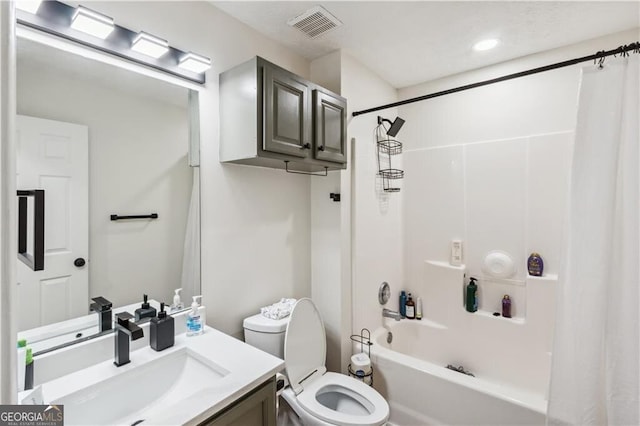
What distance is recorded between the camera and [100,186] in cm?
124

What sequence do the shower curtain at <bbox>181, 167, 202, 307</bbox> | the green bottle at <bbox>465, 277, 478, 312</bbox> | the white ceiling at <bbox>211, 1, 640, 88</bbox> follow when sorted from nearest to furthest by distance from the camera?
the shower curtain at <bbox>181, 167, 202, 307</bbox> → the white ceiling at <bbox>211, 1, 640, 88</bbox> → the green bottle at <bbox>465, 277, 478, 312</bbox>

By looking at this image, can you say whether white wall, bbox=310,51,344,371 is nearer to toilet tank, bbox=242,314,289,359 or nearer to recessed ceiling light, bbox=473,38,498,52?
toilet tank, bbox=242,314,289,359

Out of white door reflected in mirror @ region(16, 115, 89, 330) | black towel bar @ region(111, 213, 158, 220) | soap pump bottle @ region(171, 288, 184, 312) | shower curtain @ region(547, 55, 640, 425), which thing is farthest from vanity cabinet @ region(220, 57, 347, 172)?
shower curtain @ region(547, 55, 640, 425)

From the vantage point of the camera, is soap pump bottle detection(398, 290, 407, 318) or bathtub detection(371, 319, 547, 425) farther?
soap pump bottle detection(398, 290, 407, 318)

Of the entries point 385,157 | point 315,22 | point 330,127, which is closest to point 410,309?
point 385,157

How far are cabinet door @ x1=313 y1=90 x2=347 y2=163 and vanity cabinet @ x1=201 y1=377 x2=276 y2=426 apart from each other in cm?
124

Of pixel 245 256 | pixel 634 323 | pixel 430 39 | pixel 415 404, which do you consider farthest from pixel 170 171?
pixel 634 323

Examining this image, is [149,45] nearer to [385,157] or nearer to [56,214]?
[56,214]

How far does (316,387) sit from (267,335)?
0.43 meters

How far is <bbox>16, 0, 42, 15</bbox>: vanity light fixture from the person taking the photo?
1.02 metres

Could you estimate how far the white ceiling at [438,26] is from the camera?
1.64 m

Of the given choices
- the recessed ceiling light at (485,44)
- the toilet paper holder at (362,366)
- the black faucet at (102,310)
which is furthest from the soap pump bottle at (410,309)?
the black faucet at (102,310)

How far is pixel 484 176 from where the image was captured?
2396 millimetres

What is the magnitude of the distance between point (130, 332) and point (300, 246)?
124 cm
